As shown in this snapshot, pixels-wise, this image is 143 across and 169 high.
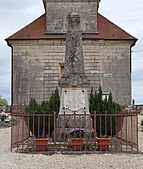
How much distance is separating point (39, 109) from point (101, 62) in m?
12.8

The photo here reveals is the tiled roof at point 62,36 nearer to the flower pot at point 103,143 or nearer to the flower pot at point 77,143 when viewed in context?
the flower pot at point 103,143

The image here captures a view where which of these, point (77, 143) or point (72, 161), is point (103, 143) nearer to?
point (77, 143)

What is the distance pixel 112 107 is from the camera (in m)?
14.1

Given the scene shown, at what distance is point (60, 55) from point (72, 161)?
58.3ft

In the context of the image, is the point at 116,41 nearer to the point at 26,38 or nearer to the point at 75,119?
the point at 26,38

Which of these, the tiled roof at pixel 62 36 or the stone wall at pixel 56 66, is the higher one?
the tiled roof at pixel 62 36

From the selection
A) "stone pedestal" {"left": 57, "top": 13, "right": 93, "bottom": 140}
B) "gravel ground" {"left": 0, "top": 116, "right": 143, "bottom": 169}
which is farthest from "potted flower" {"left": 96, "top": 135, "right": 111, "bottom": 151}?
"stone pedestal" {"left": 57, "top": 13, "right": 93, "bottom": 140}

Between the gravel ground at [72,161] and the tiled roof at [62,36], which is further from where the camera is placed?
the tiled roof at [62,36]

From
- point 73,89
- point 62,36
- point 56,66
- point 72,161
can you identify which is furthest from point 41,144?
point 62,36

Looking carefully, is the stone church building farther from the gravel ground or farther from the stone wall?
the gravel ground

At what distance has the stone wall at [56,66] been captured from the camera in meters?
26.2

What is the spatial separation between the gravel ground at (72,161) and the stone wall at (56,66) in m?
16.2

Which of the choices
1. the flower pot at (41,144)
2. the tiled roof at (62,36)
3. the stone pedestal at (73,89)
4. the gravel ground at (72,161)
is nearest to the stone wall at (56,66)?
the tiled roof at (62,36)

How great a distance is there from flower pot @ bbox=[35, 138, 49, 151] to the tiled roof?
16.6 m
